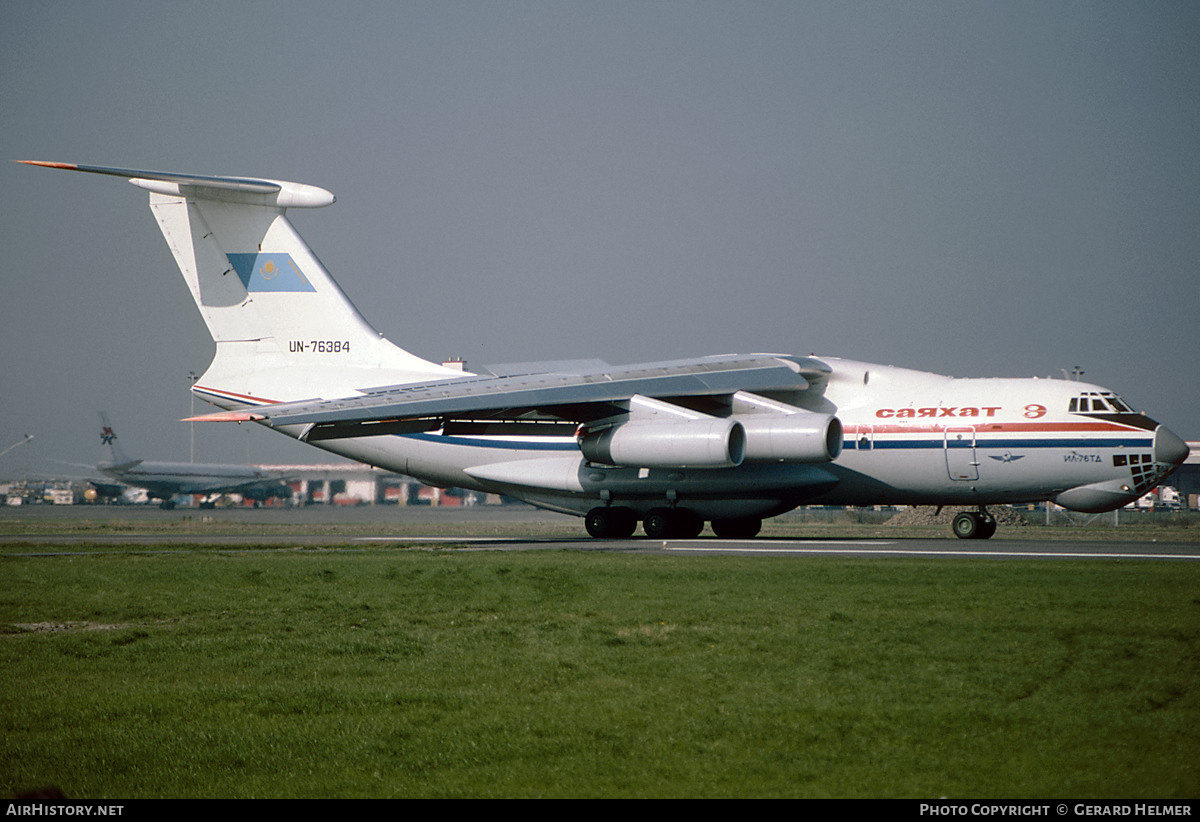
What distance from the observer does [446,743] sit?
17.5 ft

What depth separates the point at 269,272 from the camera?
885 inches

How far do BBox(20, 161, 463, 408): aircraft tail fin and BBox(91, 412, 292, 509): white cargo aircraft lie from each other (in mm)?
42397

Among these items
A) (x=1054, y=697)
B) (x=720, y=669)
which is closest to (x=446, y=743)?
(x=720, y=669)

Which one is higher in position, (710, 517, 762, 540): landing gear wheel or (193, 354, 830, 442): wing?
(193, 354, 830, 442): wing

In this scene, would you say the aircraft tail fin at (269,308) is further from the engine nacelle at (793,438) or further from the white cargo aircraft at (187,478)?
the white cargo aircraft at (187,478)

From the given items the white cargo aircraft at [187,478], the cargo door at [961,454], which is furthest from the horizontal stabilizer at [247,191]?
the white cargo aircraft at [187,478]

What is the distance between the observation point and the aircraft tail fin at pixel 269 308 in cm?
2186

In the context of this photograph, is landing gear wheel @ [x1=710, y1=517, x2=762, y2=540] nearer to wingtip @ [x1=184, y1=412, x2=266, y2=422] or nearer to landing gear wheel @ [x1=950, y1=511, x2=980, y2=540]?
landing gear wheel @ [x1=950, y1=511, x2=980, y2=540]

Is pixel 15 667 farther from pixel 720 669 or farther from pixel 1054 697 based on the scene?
pixel 1054 697

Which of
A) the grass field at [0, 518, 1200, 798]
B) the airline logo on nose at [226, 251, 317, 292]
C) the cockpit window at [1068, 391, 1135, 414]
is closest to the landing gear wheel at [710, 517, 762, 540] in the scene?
the cockpit window at [1068, 391, 1135, 414]

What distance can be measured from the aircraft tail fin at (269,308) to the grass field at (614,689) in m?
11.4

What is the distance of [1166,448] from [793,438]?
20.0 feet

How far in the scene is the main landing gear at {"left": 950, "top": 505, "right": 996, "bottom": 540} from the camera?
20297 mm

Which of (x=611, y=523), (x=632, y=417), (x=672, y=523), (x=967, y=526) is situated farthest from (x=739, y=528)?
(x=967, y=526)
